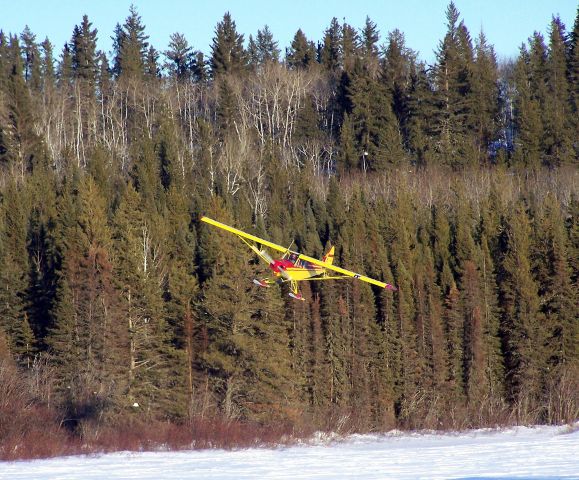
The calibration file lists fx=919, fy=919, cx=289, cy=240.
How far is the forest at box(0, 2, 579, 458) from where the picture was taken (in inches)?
1618

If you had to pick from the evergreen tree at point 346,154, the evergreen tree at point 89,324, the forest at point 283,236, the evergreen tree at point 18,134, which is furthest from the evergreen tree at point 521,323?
the evergreen tree at point 18,134

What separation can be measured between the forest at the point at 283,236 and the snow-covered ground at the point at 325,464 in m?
3.75

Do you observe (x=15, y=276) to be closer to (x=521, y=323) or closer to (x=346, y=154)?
(x=521, y=323)

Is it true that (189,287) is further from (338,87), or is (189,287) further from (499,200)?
(338,87)

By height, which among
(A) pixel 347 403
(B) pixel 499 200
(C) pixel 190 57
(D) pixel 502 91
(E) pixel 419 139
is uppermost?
(C) pixel 190 57

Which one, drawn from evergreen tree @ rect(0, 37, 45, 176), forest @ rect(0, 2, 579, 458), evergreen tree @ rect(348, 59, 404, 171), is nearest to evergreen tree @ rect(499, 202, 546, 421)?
forest @ rect(0, 2, 579, 458)

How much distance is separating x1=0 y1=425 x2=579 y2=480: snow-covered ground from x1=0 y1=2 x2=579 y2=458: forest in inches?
148

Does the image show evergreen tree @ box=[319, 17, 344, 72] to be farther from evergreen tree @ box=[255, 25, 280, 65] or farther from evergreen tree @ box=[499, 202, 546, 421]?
evergreen tree @ box=[499, 202, 546, 421]

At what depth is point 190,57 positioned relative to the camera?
92125mm

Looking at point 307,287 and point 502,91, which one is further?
point 502,91

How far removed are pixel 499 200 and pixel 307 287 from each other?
54.8 feet

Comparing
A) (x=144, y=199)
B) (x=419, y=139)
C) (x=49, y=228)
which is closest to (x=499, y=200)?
(x=419, y=139)

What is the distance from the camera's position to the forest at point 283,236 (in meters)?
41.1

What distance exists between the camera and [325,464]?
21641 mm
